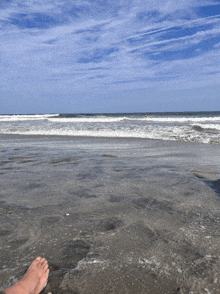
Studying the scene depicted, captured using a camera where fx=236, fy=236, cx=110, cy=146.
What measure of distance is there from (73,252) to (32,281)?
36 cm

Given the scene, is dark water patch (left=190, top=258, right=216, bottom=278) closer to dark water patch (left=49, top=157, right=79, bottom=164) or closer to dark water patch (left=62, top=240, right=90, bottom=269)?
dark water patch (left=62, top=240, right=90, bottom=269)

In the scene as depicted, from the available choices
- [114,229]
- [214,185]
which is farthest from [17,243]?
[214,185]

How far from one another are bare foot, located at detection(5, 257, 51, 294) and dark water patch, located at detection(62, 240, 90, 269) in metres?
0.15

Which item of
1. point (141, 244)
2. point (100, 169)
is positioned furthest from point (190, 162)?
point (141, 244)

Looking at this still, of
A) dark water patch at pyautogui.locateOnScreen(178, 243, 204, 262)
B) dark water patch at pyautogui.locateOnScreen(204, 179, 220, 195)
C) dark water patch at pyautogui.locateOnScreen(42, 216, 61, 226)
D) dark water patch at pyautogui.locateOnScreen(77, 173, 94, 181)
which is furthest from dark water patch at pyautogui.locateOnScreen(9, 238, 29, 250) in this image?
dark water patch at pyautogui.locateOnScreen(204, 179, 220, 195)

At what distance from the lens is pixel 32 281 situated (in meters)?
1.33

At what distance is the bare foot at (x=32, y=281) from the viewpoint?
1281mm

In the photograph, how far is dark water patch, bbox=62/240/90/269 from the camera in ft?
4.98

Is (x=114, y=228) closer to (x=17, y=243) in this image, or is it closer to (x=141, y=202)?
(x=141, y=202)

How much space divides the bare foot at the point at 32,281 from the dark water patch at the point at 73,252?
150 millimetres

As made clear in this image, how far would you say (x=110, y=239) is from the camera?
1.80m

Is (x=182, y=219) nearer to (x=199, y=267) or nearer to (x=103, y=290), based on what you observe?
(x=199, y=267)

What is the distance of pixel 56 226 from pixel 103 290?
84 centimetres

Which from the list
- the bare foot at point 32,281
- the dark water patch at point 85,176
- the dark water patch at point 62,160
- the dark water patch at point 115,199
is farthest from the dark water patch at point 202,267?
the dark water patch at point 62,160
